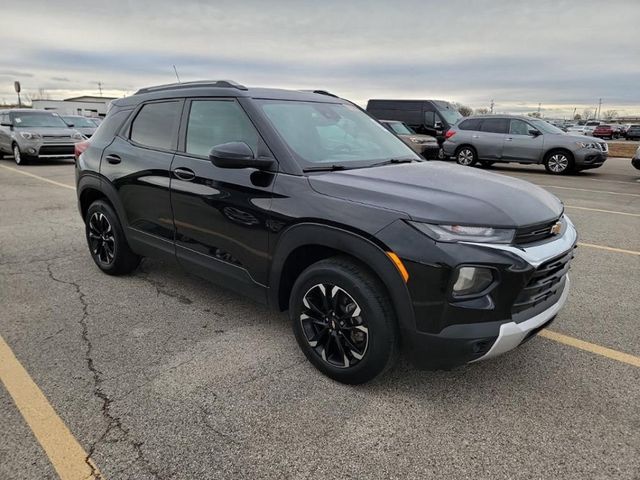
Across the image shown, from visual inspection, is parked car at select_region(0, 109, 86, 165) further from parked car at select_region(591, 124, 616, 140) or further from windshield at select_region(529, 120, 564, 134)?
parked car at select_region(591, 124, 616, 140)

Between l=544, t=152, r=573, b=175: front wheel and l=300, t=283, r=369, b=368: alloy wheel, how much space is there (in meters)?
13.2

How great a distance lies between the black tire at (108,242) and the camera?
4.37 m

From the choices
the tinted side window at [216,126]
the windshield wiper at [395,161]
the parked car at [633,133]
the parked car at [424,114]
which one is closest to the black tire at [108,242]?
the tinted side window at [216,126]

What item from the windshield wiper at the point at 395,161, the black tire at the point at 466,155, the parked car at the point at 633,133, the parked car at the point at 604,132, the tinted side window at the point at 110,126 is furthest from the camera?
the parked car at the point at 604,132

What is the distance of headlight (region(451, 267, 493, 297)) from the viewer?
2.29 m

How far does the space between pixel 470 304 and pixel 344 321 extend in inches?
28.4

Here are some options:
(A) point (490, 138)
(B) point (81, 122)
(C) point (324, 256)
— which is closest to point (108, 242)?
(C) point (324, 256)

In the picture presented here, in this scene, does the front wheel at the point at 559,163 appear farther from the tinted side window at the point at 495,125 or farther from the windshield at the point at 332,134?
the windshield at the point at 332,134

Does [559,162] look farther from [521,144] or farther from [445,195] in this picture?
[445,195]

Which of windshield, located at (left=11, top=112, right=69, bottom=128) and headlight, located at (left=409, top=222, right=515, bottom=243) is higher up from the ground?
windshield, located at (left=11, top=112, right=69, bottom=128)

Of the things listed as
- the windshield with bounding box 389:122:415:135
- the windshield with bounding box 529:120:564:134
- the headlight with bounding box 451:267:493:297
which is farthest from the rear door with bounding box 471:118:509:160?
the headlight with bounding box 451:267:493:297

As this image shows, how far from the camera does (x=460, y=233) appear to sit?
2338mm

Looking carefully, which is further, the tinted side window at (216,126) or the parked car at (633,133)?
the parked car at (633,133)

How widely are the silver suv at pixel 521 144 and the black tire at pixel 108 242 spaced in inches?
499
